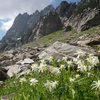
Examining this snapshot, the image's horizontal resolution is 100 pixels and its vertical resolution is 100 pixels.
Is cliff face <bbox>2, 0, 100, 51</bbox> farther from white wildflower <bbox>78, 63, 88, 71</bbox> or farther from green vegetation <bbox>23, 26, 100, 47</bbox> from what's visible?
white wildflower <bbox>78, 63, 88, 71</bbox>

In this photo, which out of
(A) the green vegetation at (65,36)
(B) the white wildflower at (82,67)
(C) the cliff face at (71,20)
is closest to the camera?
(B) the white wildflower at (82,67)

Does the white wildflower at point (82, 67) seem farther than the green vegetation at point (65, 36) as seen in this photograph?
No

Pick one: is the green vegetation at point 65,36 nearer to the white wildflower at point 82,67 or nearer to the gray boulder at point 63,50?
the gray boulder at point 63,50

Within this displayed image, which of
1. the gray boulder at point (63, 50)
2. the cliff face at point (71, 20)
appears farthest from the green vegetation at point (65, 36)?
the gray boulder at point (63, 50)

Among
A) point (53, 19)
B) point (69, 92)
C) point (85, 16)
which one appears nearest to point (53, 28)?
point (53, 19)

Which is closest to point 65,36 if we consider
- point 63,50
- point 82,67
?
point 63,50

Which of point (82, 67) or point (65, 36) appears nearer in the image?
point (82, 67)

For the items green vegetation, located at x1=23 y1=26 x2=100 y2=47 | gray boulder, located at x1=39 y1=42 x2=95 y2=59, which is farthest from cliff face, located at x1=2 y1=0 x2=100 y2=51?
gray boulder, located at x1=39 y1=42 x2=95 y2=59

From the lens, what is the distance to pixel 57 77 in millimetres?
4387

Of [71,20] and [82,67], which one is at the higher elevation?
[71,20]

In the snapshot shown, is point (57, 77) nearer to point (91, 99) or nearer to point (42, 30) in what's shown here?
point (91, 99)

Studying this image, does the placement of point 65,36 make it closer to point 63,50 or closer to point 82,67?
point 63,50

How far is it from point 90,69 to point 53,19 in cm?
11936

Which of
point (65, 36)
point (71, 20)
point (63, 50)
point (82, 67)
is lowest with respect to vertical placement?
point (82, 67)
